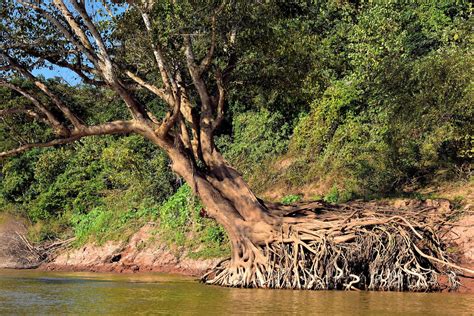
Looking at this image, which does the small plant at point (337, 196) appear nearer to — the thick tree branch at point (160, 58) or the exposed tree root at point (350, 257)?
the exposed tree root at point (350, 257)

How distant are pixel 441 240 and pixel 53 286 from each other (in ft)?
31.8

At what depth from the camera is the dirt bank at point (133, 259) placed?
22625 millimetres

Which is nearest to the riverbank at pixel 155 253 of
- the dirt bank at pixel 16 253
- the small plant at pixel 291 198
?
the dirt bank at pixel 16 253

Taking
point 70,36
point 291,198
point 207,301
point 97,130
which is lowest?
point 207,301

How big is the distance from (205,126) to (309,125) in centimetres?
844

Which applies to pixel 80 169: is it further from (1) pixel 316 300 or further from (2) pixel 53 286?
(1) pixel 316 300

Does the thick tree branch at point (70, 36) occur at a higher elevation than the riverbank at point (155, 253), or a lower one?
higher

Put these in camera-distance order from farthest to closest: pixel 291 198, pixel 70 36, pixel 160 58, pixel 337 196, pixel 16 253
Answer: pixel 16 253
pixel 291 198
pixel 337 196
pixel 70 36
pixel 160 58

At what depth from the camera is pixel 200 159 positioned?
57.6ft

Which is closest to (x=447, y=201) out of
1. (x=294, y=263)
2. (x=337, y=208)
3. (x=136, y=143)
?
(x=337, y=208)

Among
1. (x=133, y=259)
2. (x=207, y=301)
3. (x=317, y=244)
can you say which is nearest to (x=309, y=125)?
(x=133, y=259)

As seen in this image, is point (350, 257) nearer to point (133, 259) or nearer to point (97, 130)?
point (97, 130)

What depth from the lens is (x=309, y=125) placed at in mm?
25469

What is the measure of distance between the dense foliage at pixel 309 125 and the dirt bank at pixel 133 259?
2.29 feet
